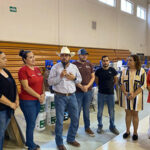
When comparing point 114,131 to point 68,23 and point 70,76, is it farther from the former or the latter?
point 68,23

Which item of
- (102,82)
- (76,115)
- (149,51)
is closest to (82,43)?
(102,82)

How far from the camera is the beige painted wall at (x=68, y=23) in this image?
5578 mm

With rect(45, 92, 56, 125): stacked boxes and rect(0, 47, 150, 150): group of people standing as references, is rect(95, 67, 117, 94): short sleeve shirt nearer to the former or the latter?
rect(0, 47, 150, 150): group of people standing

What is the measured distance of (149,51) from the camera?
12.9 metres

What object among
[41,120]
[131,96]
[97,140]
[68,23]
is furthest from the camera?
[68,23]

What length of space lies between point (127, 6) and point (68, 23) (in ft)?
17.7

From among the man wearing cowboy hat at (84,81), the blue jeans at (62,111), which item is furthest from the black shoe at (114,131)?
the blue jeans at (62,111)

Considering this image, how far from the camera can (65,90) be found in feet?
7.36

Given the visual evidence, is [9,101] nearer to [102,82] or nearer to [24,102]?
[24,102]

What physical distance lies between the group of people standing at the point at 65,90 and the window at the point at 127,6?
8648mm

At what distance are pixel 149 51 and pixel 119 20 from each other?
4720 mm

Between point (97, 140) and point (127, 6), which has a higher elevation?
point (127, 6)

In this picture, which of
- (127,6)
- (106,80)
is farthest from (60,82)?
(127,6)

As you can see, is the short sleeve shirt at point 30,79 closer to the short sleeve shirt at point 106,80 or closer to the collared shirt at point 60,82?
the collared shirt at point 60,82
